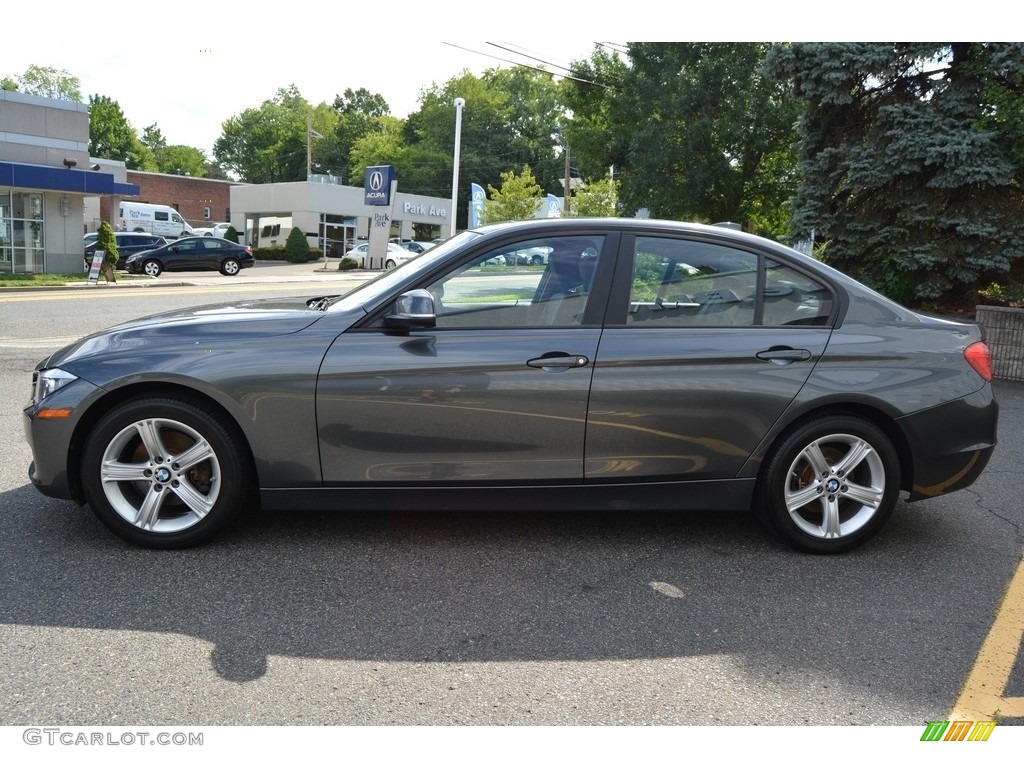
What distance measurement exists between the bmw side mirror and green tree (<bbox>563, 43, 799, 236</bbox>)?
24758mm

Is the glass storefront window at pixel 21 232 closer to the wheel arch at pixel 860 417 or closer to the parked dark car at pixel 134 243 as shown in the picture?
the parked dark car at pixel 134 243

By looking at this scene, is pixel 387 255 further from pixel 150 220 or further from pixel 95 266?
pixel 95 266

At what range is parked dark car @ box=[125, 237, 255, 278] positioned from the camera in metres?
33.6

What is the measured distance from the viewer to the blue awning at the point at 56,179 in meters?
26.4

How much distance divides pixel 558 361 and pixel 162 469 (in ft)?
6.29

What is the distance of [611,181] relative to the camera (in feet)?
105

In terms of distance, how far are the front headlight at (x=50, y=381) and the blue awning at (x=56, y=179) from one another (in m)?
26.3

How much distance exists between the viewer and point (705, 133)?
28031 mm

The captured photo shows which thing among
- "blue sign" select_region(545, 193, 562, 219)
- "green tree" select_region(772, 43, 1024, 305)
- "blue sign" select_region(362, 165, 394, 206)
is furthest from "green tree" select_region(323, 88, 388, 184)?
"green tree" select_region(772, 43, 1024, 305)

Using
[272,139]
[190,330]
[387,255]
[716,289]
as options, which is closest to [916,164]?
[716,289]

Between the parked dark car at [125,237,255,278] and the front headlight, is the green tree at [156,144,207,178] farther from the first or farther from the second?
the front headlight

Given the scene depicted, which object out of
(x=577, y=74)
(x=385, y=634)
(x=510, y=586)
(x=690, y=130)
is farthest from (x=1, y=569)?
(x=577, y=74)

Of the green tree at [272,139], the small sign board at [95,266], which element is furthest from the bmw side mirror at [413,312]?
the green tree at [272,139]

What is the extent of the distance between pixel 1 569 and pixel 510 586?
2.27m
